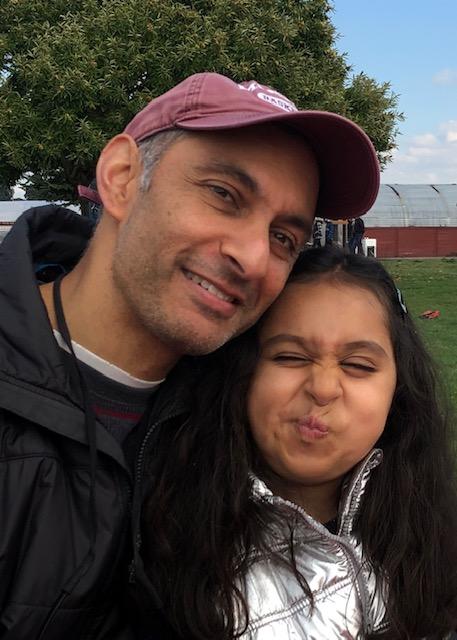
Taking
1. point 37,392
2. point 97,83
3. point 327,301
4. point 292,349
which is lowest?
point 37,392

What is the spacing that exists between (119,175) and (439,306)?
1193cm

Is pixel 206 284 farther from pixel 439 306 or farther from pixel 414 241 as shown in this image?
pixel 414 241

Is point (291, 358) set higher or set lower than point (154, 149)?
lower

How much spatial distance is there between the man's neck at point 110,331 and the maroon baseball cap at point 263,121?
0.49 metres

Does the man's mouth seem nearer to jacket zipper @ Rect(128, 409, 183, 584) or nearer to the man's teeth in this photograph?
the man's teeth

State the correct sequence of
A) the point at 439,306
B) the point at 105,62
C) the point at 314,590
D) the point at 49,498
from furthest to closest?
1. the point at 439,306
2. the point at 105,62
3. the point at 314,590
4. the point at 49,498

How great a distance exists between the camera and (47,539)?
177 centimetres

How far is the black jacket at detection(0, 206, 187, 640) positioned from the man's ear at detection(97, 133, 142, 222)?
12.2 inches

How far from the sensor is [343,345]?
2.11m

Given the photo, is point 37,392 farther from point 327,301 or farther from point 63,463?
point 327,301

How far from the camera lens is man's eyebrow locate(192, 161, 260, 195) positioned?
1973 mm

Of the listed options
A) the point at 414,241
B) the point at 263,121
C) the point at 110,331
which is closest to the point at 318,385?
the point at 110,331

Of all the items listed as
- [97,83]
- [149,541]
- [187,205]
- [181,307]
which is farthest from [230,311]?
[97,83]

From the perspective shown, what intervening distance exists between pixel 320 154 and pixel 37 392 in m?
1.07
